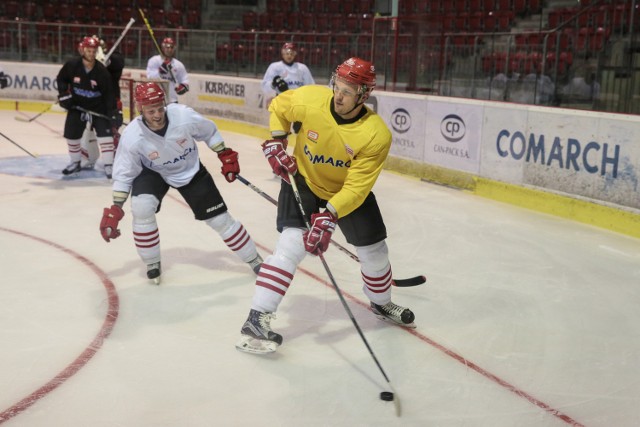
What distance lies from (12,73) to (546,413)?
43.9ft

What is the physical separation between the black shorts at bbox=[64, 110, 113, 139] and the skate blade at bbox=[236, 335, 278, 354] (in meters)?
4.51

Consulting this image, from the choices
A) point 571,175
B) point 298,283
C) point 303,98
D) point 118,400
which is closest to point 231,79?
point 571,175

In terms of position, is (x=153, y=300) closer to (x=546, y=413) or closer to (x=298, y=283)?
(x=298, y=283)

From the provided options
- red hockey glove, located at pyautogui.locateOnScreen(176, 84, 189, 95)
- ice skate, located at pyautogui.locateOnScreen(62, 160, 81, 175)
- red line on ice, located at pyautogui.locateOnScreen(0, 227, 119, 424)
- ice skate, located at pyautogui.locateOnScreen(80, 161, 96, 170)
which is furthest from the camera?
red hockey glove, located at pyautogui.locateOnScreen(176, 84, 189, 95)

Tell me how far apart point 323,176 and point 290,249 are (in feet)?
1.32

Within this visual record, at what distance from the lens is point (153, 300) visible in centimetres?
419

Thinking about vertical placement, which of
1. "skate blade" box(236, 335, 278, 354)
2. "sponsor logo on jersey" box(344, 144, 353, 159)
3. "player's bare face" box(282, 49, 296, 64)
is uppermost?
"player's bare face" box(282, 49, 296, 64)

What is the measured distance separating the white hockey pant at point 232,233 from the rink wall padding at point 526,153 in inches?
133

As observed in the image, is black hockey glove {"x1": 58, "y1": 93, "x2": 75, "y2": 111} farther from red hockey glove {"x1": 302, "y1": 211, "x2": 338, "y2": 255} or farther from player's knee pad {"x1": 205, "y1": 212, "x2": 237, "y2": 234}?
red hockey glove {"x1": 302, "y1": 211, "x2": 338, "y2": 255}

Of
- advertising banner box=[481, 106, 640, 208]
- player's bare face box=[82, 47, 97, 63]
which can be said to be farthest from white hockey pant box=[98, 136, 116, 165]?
advertising banner box=[481, 106, 640, 208]

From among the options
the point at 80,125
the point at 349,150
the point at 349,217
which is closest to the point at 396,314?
the point at 349,217

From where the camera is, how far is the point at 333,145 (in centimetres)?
339

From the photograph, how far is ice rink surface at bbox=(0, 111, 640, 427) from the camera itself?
295 centimetres

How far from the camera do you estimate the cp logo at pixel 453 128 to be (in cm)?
784
